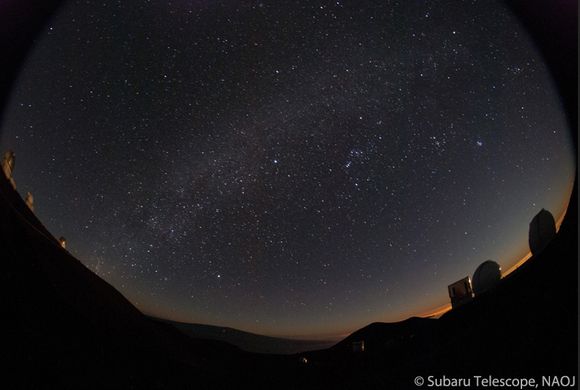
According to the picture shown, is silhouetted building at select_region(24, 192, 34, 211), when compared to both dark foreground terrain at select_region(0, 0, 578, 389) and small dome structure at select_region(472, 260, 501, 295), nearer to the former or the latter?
dark foreground terrain at select_region(0, 0, 578, 389)

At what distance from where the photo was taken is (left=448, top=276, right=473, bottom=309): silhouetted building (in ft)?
51.1

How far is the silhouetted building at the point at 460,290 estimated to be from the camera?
613 inches

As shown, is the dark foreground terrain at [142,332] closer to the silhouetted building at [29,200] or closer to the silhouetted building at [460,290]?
the silhouetted building at [29,200]

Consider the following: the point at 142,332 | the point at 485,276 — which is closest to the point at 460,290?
the point at 485,276

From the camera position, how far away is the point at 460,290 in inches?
617

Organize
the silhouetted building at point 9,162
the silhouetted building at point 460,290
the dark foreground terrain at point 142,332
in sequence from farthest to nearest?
1. the silhouetted building at point 460,290
2. the silhouetted building at point 9,162
3. the dark foreground terrain at point 142,332

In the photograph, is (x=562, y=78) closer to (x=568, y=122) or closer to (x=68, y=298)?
(x=568, y=122)

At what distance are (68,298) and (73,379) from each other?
2.46 metres

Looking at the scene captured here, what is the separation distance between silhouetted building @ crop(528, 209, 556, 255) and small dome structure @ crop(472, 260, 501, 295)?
3607mm

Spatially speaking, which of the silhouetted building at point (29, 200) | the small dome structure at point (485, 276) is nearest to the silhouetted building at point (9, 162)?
the silhouetted building at point (29, 200)

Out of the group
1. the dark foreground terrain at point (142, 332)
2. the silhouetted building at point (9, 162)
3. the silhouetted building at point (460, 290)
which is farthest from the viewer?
the silhouetted building at point (460, 290)

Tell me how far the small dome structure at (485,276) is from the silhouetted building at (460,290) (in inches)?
16.5

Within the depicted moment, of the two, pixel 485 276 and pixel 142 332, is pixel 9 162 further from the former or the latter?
pixel 485 276

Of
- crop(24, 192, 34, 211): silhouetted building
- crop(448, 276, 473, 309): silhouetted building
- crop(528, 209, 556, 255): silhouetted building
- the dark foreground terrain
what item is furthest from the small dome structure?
crop(24, 192, 34, 211): silhouetted building
